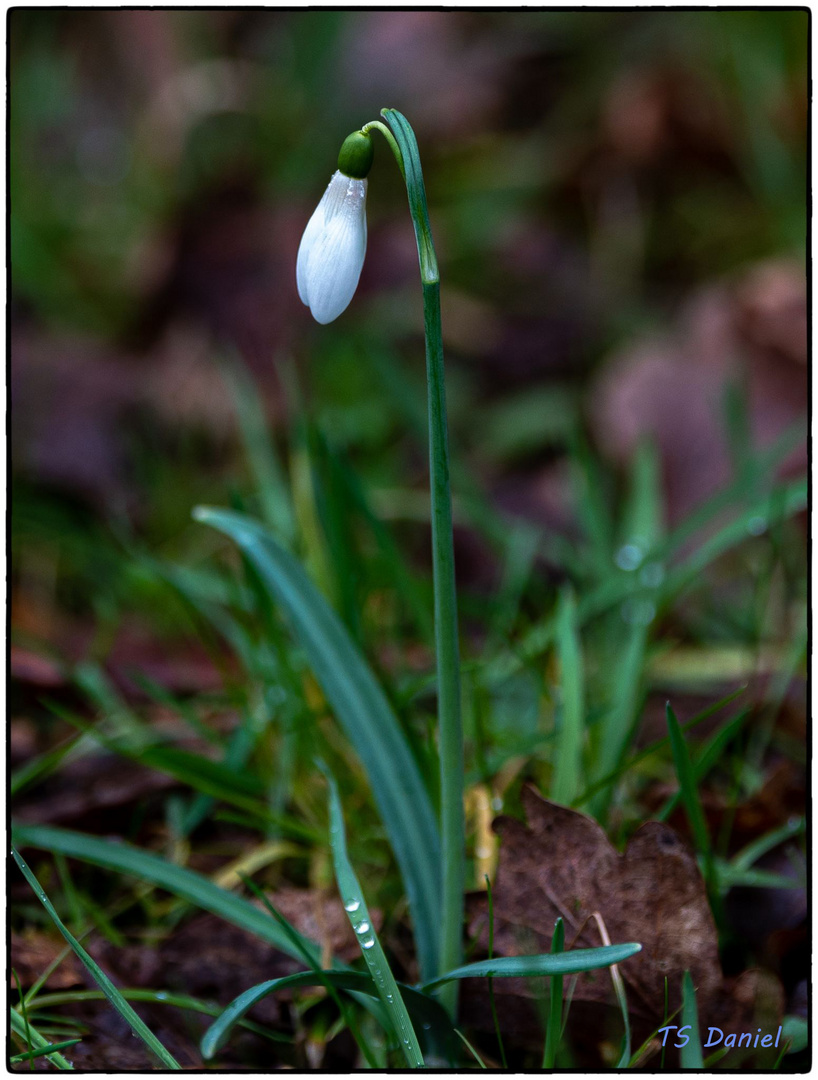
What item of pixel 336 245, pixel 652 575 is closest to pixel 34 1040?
pixel 336 245

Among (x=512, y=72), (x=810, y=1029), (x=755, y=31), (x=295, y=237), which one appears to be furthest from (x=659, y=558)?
(x=512, y=72)

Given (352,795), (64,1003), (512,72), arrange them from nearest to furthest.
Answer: (64,1003)
(352,795)
(512,72)

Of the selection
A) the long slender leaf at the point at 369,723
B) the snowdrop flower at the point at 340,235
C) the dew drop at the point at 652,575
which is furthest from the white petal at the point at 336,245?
the dew drop at the point at 652,575

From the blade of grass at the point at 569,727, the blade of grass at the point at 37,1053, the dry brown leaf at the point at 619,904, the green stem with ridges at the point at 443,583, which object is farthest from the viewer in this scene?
the blade of grass at the point at 569,727

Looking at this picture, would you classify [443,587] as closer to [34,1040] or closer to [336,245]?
[336,245]

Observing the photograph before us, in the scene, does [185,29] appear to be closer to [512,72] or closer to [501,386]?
[512,72]

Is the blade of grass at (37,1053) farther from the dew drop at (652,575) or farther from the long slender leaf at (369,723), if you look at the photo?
the dew drop at (652,575)
